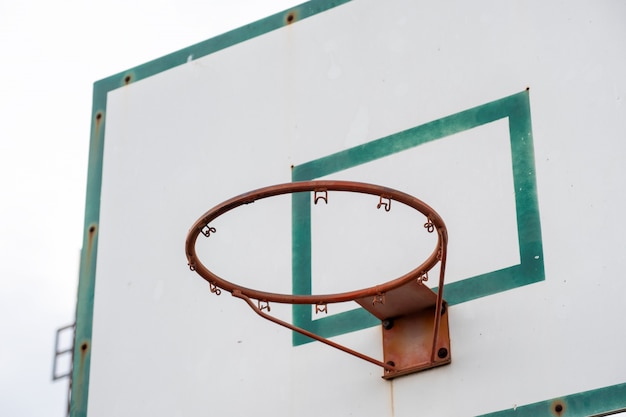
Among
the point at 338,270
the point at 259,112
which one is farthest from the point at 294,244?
the point at 259,112

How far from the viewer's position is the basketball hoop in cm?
481

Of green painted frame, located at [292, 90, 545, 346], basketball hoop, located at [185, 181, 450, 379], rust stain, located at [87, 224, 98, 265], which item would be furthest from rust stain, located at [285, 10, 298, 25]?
basketball hoop, located at [185, 181, 450, 379]

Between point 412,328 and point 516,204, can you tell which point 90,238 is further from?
point 516,204

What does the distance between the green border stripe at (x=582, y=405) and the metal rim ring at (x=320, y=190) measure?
535 mm

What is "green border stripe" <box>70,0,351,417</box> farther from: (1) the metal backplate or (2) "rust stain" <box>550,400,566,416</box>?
(2) "rust stain" <box>550,400,566,416</box>

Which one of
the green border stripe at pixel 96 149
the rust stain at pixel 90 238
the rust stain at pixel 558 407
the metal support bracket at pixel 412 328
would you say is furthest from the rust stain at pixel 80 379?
the rust stain at pixel 558 407

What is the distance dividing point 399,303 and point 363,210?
48cm

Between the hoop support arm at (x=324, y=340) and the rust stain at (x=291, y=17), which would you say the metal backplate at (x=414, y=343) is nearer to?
the hoop support arm at (x=324, y=340)

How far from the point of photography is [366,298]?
16.4 feet

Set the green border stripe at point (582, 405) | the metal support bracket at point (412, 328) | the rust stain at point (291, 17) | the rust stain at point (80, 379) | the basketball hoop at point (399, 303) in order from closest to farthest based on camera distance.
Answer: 1. the green border stripe at point (582, 405)
2. the basketball hoop at point (399, 303)
3. the metal support bracket at point (412, 328)
4. the rust stain at point (80, 379)
5. the rust stain at point (291, 17)

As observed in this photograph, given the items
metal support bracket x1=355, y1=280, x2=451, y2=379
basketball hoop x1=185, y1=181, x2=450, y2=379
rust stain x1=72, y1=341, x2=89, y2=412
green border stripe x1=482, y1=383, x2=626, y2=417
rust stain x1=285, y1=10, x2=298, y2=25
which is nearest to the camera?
green border stripe x1=482, y1=383, x2=626, y2=417

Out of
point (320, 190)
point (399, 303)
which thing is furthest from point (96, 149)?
point (320, 190)

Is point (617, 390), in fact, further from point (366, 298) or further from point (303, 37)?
point (303, 37)

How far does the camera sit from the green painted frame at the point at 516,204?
4.98 metres
